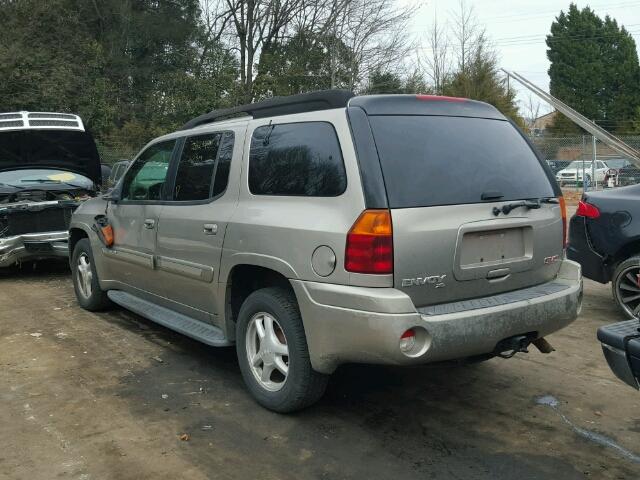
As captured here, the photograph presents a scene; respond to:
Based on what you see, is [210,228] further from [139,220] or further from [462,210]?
[462,210]

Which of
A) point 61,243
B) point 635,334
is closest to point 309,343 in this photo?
point 635,334

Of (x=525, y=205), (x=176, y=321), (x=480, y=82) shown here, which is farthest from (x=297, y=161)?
(x=480, y=82)

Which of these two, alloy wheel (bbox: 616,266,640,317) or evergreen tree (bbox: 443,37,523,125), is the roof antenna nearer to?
alloy wheel (bbox: 616,266,640,317)

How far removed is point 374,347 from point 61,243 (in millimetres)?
5966

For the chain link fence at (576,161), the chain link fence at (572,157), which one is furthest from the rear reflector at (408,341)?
the chain link fence at (576,161)

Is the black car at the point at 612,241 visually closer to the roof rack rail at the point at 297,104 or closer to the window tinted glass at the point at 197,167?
the roof rack rail at the point at 297,104

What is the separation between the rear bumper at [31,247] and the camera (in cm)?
768

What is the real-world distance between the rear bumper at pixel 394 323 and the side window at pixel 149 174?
6.81ft

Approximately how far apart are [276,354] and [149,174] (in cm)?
230

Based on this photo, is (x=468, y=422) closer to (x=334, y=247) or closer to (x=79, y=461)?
(x=334, y=247)

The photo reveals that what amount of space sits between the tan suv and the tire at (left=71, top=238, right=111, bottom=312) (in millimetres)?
1922

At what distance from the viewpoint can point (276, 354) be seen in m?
3.77

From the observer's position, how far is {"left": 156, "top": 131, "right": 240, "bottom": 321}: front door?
4.19m

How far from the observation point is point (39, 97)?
2122 centimetres
